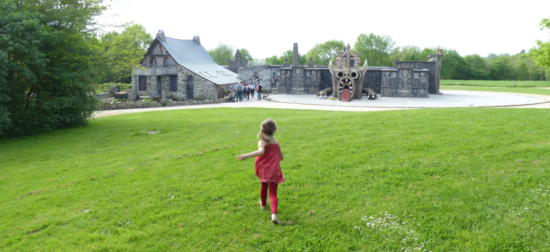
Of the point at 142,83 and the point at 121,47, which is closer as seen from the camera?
the point at 121,47

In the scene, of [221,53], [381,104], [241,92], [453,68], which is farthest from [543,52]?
[221,53]

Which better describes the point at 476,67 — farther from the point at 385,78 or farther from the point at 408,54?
the point at 385,78

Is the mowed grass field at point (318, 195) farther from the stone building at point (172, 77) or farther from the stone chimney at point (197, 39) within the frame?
the stone chimney at point (197, 39)

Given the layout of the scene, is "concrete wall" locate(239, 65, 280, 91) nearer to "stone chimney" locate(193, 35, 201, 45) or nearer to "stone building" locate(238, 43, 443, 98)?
"stone building" locate(238, 43, 443, 98)

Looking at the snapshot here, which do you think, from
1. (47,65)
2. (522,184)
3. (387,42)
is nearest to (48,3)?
(47,65)

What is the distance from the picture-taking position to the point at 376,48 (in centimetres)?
10206

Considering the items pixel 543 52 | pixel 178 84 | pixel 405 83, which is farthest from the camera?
pixel 178 84

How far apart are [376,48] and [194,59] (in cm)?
6570

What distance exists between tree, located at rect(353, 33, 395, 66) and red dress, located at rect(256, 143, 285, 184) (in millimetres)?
97784

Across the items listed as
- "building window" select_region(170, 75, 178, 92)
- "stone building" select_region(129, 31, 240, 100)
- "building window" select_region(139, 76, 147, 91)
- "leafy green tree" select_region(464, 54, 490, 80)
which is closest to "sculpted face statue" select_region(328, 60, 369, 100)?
"stone building" select_region(129, 31, 240, 100)

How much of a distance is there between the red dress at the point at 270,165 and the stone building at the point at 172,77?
36.7 metres

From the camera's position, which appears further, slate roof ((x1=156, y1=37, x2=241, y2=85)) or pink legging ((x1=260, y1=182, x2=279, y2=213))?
slate roof ((x1=156, y1=37, x2=241, y2=85))

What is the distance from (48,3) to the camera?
67.6 ft

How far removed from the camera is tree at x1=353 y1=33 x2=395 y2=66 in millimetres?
101188
